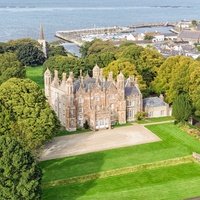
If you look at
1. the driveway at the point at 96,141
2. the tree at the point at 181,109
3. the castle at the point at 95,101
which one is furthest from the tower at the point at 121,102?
the tree at the point at 181,109

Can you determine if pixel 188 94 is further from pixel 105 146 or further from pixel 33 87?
pixel 33 87

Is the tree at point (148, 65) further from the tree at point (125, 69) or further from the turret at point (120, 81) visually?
the turret at point (120, 81)

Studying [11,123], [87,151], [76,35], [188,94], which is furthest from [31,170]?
[76,35]

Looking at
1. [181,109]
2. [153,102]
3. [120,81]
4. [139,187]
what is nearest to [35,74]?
[153,102]

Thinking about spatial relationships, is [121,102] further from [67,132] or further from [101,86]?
[67,132]

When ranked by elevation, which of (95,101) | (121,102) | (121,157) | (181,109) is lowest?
(121,157)

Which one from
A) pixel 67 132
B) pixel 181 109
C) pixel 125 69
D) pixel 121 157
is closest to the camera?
pixel 121 157

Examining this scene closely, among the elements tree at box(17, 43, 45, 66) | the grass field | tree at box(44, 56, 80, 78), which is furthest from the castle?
tree at box(17, 43, 45, 66)
